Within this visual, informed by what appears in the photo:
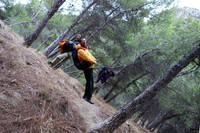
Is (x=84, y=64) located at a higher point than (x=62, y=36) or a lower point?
lower

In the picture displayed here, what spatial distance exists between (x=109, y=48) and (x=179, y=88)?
6.11 meters

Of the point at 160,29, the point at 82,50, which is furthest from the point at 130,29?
the point at 82,50

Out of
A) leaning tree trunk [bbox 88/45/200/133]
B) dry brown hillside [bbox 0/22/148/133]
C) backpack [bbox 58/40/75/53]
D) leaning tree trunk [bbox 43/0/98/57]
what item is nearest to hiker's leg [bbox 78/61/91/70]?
backpack [bbox 58/40/75/53]

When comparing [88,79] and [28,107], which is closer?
[28,107]

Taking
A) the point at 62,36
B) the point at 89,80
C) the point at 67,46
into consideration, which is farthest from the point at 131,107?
the point at 62,36

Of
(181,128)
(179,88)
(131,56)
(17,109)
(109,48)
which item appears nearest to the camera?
(17,109)

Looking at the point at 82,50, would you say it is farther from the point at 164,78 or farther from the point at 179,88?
the point at 179,88

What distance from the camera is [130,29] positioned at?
9.58 meters

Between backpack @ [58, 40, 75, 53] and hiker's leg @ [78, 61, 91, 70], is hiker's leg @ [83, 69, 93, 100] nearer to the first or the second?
hiker's leg @ [78, 61, 91, 70]

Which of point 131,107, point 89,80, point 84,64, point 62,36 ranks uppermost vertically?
point 62,36

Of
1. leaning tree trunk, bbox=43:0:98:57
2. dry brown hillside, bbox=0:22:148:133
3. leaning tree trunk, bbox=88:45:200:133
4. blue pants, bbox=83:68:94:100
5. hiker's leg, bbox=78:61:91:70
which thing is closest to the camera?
dry brown hillside, bbox=0:22:148:133

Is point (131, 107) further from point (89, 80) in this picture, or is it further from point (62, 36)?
point (62, 36)

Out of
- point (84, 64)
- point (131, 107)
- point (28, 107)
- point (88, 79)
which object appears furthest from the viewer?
point (88, 79)

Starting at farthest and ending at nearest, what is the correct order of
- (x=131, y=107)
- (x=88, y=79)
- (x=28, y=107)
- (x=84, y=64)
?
1. (x=88, y=79)
2. (x=84, y=64)
3. (x=131, y=107)
4. (x=28, y=107)
